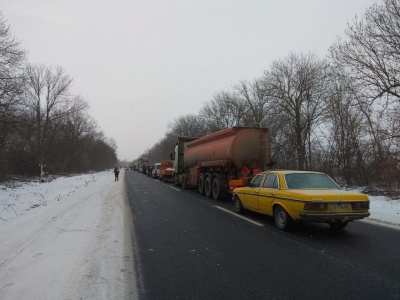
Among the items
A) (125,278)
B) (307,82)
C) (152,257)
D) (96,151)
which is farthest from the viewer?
(96,151)

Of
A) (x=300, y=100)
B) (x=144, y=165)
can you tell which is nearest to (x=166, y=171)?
(x=300, y=100)

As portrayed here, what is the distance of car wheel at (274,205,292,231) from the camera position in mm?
7980

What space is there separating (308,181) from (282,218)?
3.86 feet

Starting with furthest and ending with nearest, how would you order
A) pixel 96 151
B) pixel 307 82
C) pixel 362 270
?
pixel 96 151, pixel 307 82, pixel 362 270

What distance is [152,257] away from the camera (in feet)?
19.2

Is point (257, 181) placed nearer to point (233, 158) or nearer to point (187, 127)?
point (233, 158)

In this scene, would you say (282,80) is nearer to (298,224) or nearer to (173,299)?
(298,224)

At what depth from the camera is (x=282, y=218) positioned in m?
8.26

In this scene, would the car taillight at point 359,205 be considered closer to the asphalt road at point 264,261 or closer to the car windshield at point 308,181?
the asphalt road at point 264,261

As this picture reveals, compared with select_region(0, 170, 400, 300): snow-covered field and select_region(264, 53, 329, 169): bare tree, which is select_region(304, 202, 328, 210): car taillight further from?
select_region(264, 53, 329, 169): bare tree

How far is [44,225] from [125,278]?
5.12 meters

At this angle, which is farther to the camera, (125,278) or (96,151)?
(96,151)

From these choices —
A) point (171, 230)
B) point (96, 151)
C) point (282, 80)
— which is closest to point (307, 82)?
point (282, 80)

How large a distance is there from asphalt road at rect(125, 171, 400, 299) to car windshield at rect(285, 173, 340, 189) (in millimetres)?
1096
